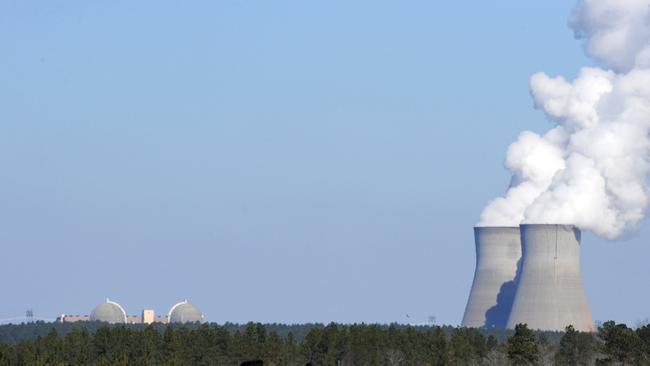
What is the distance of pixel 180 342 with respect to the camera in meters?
93.6

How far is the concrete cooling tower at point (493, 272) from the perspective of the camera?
134m

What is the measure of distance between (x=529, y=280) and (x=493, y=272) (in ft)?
24.5

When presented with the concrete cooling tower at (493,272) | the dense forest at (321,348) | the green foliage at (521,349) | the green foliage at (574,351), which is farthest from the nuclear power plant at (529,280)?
the green foliage at (521,349)

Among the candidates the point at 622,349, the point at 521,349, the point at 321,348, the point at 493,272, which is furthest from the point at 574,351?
the point at 493,272

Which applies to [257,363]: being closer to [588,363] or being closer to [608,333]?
[608,333]

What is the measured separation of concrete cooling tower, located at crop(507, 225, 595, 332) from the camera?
12562 centimetres

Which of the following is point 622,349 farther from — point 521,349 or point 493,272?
point 493,272

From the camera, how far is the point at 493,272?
439ft

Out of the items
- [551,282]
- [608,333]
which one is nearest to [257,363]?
[608,333]

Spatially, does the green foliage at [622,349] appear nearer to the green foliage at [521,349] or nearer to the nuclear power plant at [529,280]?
the green foliage at [521,349]

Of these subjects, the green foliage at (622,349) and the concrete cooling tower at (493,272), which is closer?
the green foliage at (622,349)

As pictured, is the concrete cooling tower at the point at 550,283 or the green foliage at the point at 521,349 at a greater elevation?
the concrete cooling tower at the point at 550,283

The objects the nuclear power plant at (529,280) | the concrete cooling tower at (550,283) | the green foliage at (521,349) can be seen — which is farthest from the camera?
the nuclear power plant at (529,280)

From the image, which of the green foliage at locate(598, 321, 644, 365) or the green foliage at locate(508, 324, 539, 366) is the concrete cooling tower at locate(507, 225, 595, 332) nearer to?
the green foliage at locate(598, 321, 644, 365)
